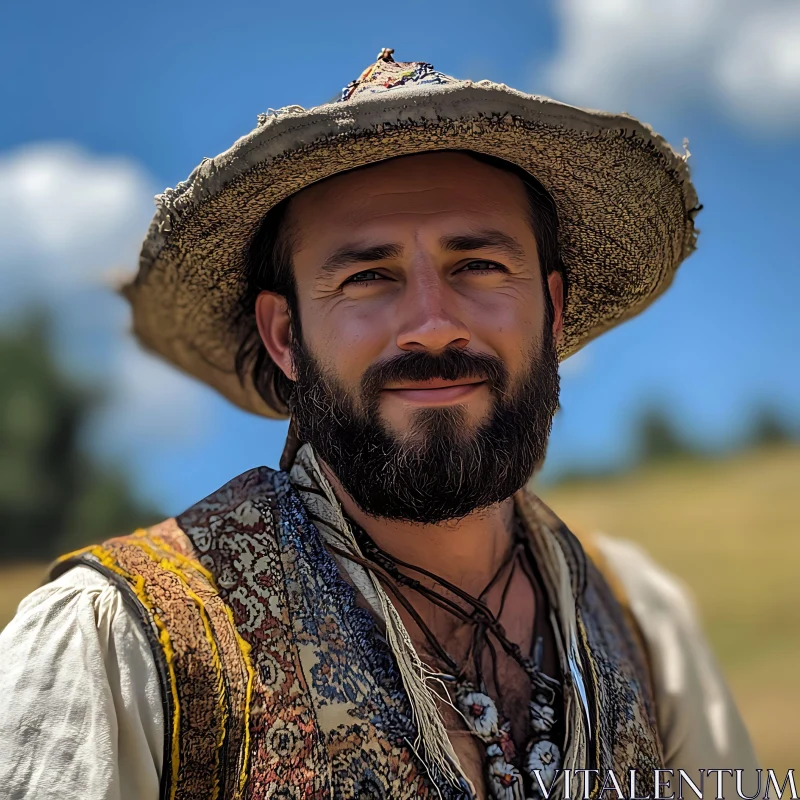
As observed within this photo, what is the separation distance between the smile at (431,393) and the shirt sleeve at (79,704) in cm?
66

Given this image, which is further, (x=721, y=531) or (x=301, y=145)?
(x=721, y=531)

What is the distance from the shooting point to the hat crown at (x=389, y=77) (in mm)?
1800

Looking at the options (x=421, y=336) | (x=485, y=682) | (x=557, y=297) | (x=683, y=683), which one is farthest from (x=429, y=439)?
(x=683, y=683)

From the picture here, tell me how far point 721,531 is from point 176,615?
20902 millimetres

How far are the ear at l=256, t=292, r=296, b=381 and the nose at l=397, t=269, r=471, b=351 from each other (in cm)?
40

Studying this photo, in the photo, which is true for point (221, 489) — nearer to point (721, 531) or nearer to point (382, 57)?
point (382, 57)

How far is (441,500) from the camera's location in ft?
5.98

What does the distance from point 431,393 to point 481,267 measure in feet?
1.04

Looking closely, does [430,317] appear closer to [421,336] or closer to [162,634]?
[421,336]

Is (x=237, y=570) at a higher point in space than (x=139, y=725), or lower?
higher

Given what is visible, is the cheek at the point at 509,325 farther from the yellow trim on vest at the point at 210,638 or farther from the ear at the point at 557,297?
the yellow trim on vest at the point at 210,638

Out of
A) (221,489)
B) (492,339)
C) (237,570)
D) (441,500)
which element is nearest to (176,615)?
(237,570)

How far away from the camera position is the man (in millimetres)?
1517

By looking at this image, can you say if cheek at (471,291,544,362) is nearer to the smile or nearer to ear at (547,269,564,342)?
the smile
